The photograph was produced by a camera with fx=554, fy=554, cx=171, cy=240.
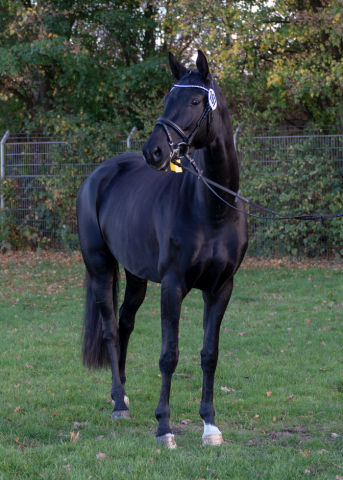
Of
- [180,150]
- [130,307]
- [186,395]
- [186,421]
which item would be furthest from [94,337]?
[180,150]

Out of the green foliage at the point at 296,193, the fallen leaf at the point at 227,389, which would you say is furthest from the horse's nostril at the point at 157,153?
the green foliage at the point at 296,193

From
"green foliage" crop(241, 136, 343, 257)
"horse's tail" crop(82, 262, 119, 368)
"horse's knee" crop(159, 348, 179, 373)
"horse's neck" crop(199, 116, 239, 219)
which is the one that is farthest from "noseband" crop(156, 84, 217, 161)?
"green foliage" crop(241, 136, 343, 257)

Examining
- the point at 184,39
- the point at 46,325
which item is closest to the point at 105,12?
the point at 184,39

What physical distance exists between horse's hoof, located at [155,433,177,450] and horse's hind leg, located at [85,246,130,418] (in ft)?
2.89

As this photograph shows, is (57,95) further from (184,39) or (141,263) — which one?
(141,263)

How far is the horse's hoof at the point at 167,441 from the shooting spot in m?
3.69

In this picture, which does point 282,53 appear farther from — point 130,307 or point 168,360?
point 168,360

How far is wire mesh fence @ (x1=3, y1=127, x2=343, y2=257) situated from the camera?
1188 centimetres

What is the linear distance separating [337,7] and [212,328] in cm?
975

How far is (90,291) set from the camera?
16.6ft

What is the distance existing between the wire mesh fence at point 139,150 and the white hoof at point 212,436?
8.13 m

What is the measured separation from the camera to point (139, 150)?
42.9ft

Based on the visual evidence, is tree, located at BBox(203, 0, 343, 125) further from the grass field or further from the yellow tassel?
the yellow tassel

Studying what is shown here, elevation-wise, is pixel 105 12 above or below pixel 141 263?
above
